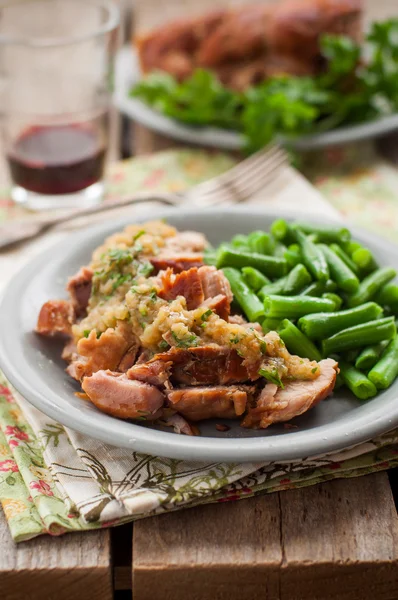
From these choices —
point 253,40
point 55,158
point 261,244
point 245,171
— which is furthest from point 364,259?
point 253,40

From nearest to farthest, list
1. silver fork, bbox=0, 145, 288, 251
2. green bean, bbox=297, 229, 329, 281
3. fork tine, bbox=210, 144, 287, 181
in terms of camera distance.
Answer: green bean, bbox=297, 229, 329, 281
silver fork, bbox=0, 145, 288, 251
fork tine, bbox=210, 144, 287, 181

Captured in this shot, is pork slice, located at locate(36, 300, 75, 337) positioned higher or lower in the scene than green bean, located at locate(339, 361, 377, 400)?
lower

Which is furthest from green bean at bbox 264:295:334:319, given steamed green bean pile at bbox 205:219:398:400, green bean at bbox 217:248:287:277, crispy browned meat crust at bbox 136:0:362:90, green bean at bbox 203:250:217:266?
crispy browned meat crust at bbox 136:0:362:90

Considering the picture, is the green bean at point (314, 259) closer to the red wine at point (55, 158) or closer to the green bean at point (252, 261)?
the green bean at point (252, 261)

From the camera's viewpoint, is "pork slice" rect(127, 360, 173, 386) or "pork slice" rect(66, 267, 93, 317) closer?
"pork slice" rect(127, 360, 173, 386)

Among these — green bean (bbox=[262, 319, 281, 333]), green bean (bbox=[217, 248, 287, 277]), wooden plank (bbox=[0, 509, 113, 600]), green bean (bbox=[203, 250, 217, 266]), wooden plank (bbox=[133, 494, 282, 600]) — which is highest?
green bean (bbox=[217, 248, 287, 277])

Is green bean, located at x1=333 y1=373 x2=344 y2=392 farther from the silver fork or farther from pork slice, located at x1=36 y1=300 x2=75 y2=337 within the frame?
the silver fork

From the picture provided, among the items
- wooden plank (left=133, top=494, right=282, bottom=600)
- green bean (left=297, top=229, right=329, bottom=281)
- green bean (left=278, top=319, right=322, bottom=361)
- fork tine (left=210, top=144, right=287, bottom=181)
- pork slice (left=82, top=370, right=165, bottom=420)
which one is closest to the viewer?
wooden plank (left=133, top=494, right=282, bottom=600)
